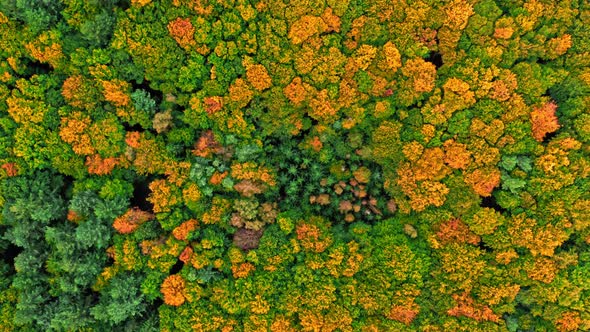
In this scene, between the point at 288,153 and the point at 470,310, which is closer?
the point at 470,310

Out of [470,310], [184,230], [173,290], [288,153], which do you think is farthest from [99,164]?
[470,310]

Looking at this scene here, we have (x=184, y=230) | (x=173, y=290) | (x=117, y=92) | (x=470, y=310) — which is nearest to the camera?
(x=117, y=92)

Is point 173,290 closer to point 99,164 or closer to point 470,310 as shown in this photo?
point 99,164

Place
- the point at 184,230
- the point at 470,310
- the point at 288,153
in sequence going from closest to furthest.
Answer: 1. the point at 470,310
2. the point at 184,230
3. the point at 288,153

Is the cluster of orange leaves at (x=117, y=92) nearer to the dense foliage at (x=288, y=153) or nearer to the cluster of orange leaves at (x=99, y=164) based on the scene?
the dense foliage at (x=288, y=153)

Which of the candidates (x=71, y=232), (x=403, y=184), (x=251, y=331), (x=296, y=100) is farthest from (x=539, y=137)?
(x=71, y=232)

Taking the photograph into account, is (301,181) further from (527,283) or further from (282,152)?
(527,283)

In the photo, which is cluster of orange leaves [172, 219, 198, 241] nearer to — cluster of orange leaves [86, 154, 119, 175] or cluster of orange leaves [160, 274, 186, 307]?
cluster of orange leaves [160, 274, 186, 307]

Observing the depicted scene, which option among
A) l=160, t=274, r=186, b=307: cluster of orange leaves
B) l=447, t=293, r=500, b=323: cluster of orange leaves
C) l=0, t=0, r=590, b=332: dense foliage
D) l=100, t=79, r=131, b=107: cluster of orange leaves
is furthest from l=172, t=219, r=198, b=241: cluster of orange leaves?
l=447, t=293, r=500, b=323: cluster of orange leaves
